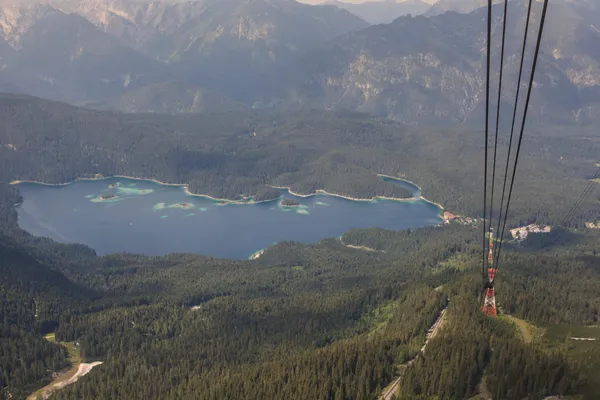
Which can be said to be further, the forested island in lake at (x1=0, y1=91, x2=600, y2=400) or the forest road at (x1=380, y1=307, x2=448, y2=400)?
the forested island in lake at (x1=0, y1=91, x2=600, y2=400)

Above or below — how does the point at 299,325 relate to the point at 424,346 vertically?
below

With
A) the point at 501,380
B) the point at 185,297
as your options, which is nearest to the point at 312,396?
the point at 501,380

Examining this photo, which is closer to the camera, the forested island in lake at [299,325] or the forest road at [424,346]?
the forest road at [424,346]

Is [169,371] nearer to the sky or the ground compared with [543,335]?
nearer to the ground

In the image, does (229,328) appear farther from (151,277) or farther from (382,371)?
(151,277)

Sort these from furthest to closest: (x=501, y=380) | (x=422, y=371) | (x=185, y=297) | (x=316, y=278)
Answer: (x=316, y=278) → (x=185, y=297) → (x=422, y=371) → (x=501, y=380)

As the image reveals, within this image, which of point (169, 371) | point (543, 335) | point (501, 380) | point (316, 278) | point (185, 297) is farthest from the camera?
point (316, 278)

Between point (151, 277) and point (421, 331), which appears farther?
point (151, 277)

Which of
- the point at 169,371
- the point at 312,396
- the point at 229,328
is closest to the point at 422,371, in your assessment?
the point at 312,396

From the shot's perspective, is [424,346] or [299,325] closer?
[424,346]

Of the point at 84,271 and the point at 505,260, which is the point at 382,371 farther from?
the point at 84,271
